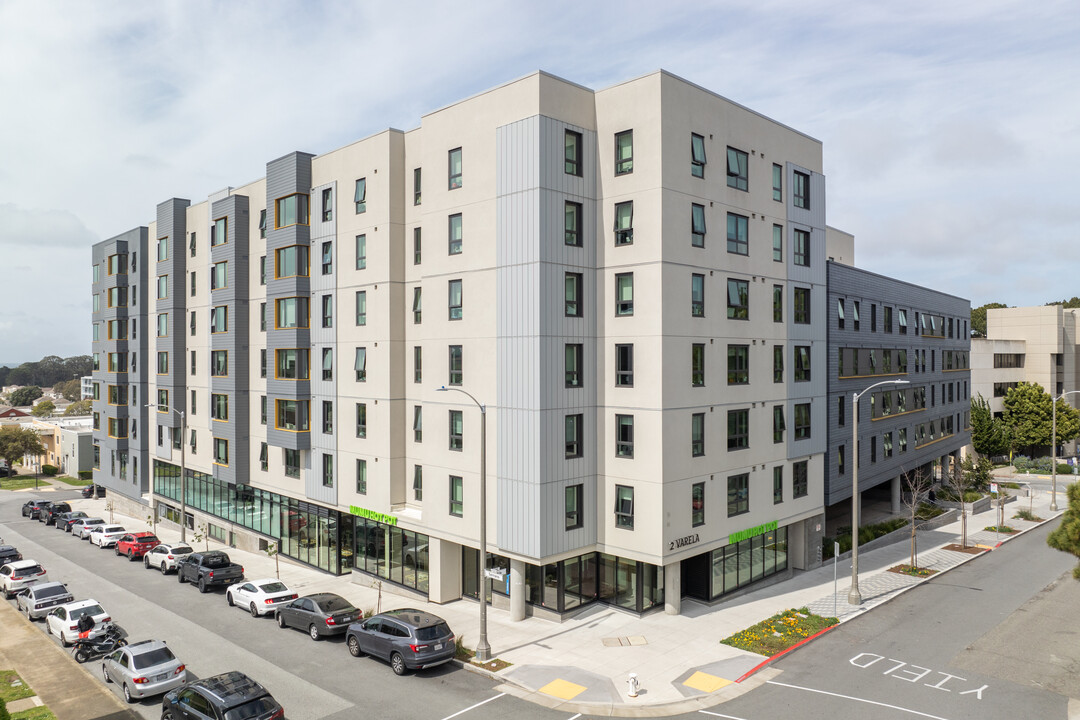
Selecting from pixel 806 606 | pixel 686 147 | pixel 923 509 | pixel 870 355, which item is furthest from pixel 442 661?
pixel 923 509

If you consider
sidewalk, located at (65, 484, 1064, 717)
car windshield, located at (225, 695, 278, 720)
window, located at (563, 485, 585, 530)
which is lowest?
sidewalk, located at (65, 484, 1064, 717)

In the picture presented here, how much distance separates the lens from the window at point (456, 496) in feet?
99.3

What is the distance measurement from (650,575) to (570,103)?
20.1m

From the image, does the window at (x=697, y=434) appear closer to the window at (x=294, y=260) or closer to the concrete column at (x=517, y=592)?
the concrete column at (x=517, y=592)

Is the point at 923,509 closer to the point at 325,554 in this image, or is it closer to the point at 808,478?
the point at 808,478

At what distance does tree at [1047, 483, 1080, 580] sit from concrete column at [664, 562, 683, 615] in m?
13.0

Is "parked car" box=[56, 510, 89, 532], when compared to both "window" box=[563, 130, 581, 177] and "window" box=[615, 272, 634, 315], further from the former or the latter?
"window" box=[563, 130, 581, 177]

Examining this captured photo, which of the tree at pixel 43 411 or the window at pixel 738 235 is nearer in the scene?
the window at pixel 738 235

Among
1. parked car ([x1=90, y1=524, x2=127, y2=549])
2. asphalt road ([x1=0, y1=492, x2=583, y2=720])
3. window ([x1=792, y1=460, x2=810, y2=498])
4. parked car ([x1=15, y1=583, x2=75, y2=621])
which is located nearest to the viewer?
asphalt road ([x1=0, y1=492, x2=583, y2=720])

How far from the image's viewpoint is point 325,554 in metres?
38.0

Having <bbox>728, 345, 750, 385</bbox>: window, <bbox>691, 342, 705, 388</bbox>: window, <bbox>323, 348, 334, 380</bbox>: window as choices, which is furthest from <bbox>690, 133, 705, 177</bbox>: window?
<bbox>323, 348, 334, 380</bbox>: window

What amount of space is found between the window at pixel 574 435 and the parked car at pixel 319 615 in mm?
10821

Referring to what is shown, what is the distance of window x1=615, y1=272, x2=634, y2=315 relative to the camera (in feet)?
91.8

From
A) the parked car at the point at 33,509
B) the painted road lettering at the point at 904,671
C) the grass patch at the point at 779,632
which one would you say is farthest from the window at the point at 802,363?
the parked car at the point at 33,509
